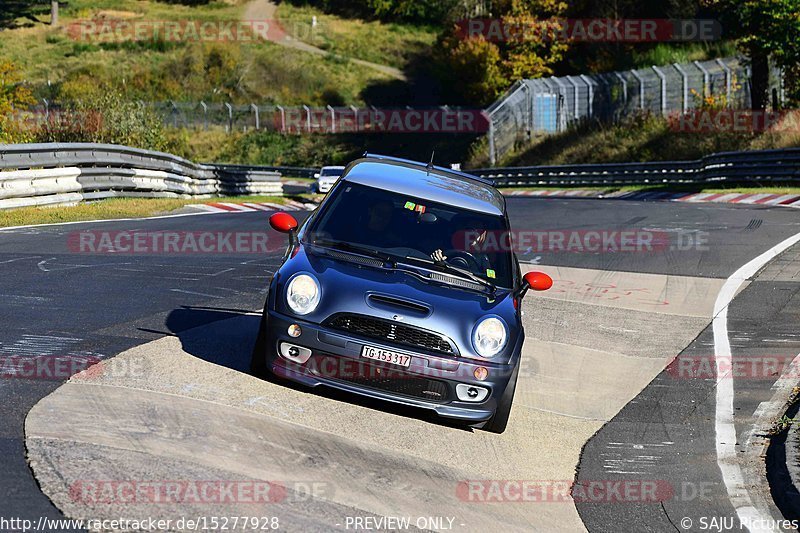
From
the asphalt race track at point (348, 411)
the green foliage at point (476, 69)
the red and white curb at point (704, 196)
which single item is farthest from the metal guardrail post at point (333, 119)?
the asphalt race track at point (348, 411)

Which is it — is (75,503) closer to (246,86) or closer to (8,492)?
(8,492)

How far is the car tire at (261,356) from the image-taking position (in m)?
7.51

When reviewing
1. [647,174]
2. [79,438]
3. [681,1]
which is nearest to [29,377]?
[79,438]

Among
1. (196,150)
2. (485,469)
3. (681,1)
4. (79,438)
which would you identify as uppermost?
(681,1)

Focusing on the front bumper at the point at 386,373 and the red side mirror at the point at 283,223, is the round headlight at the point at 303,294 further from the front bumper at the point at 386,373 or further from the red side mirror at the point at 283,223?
the red side mirror at the point at 283,223

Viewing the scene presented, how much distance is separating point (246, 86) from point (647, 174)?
44956 mm

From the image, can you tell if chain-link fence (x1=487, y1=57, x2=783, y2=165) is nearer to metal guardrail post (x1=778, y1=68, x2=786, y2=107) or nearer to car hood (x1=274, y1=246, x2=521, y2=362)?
metal guardrail post (x1=778, y1=68, x2=786, y2=107)

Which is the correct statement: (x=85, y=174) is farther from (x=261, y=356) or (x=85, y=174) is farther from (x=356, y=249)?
(x=261, y=356)

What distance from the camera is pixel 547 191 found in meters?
35.9

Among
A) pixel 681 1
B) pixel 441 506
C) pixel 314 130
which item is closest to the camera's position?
pixel 441 506

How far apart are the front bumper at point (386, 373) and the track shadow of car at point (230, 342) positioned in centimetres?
11

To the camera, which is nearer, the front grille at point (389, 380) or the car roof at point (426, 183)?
the front grille at point (389, 380)

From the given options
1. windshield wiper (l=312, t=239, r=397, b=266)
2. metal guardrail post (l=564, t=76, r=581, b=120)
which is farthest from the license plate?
metal guardrail post (l=564, t=76, r=581, b=120)

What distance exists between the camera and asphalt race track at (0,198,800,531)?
231 inches
